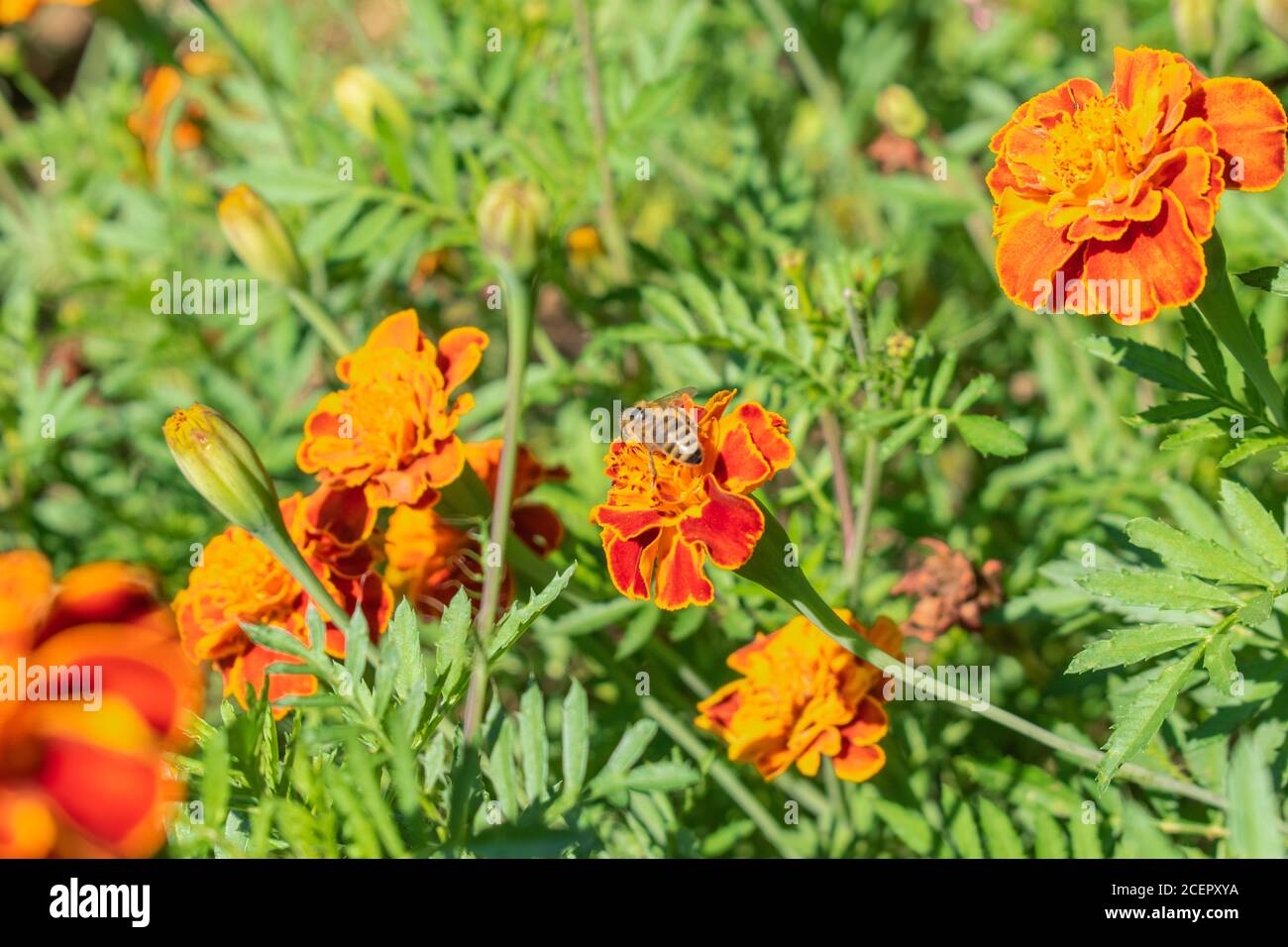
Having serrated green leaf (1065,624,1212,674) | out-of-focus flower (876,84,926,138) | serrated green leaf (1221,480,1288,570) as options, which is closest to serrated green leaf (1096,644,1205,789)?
serrated green leaf (1065,624,1212,674)

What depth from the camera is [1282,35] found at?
1.30 meters

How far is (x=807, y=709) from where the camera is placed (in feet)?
3.89

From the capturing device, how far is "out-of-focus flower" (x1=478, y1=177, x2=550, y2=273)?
45.4 inches

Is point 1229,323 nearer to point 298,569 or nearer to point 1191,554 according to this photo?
point 1191,554

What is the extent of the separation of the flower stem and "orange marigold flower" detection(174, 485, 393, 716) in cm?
13

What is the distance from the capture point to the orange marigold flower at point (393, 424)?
1.11 meters

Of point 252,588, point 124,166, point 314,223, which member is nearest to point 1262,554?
point 252,588

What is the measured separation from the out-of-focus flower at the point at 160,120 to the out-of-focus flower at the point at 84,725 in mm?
1517

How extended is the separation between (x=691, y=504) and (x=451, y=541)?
1.45 feet

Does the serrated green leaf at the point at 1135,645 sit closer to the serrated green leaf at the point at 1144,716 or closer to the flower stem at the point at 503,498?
the serrated green leaf at the point at 1144,716

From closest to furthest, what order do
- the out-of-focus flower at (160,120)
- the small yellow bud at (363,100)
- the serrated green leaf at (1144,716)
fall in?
the serrated green leaf at (1144,716) < the small yellow bud at (363,100) < the out-of-focus flower at (160,120)

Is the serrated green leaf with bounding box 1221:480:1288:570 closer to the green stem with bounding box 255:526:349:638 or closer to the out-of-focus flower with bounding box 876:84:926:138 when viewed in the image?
the green stem with bounding box 255:526:349:638

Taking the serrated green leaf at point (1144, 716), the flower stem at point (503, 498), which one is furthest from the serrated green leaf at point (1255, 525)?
the flower stem at point (503, 498)
